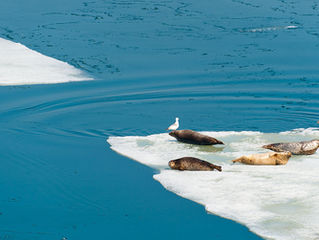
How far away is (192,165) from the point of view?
8172 millimetres

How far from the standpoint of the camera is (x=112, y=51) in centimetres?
1546

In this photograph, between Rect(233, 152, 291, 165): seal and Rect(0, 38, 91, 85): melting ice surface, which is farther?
Rect(0, 38, 91, 85): melting ice surface

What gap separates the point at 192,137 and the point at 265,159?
1.38 meters

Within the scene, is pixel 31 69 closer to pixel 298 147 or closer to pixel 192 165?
pixel 192 165

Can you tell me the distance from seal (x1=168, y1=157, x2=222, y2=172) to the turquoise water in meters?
0.34

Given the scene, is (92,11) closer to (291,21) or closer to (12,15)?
(12,15)

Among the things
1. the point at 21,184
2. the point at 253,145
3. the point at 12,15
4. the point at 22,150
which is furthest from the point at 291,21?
the point at 21,184

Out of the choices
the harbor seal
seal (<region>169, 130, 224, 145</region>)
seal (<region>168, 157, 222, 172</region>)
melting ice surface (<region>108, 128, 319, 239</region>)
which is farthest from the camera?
seal (<region>169, 130, 224, 145</region>)

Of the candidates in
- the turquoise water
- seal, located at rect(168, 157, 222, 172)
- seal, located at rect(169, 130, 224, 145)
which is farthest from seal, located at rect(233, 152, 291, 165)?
the turquoise water

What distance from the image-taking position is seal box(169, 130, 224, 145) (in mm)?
9109

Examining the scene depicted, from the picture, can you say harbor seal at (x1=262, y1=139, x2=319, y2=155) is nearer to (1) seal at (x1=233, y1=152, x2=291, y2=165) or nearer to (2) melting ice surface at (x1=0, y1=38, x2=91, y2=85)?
(1) seal at (x1=233, y1=152, x2=291, y2=165)

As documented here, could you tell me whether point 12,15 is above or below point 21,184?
above

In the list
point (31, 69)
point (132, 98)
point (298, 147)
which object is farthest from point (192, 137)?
point (31, 69)

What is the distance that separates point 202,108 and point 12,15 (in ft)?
32.2
